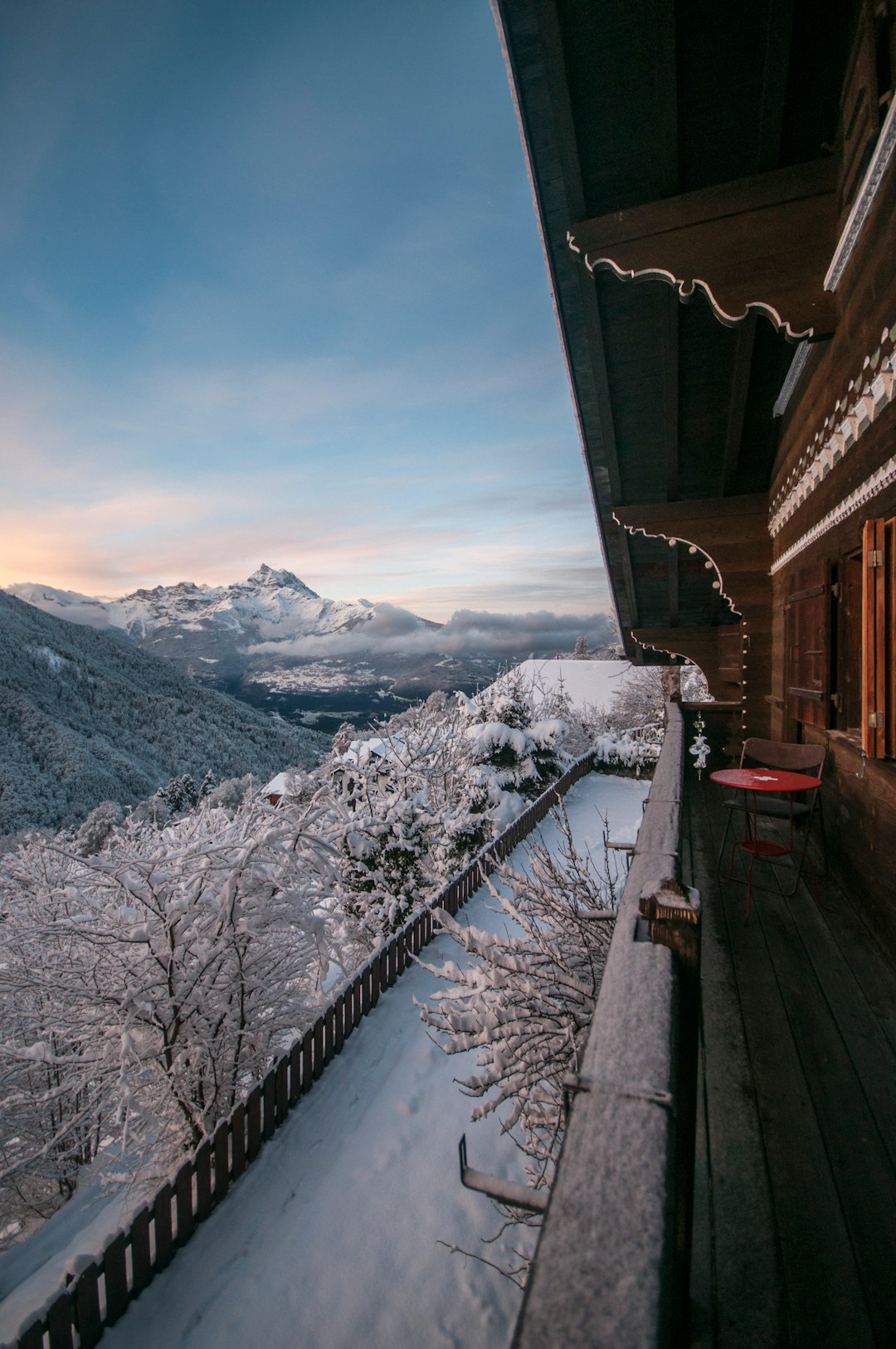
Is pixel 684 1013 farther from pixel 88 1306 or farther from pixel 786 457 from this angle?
pixel 786 457

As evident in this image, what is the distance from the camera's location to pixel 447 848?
1054 cm

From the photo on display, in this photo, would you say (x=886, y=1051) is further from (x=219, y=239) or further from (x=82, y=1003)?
(x=219, y=239)

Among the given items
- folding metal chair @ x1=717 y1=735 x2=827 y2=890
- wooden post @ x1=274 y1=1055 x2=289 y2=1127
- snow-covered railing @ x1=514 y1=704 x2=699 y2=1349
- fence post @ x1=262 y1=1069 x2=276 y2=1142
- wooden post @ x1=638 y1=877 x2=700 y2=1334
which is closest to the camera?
snow-covered railing @ x1=514 y1=704 x2=699 y2=1349

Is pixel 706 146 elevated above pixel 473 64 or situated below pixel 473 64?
below

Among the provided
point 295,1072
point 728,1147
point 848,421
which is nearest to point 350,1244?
point 295,1072

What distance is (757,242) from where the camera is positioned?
3.12m

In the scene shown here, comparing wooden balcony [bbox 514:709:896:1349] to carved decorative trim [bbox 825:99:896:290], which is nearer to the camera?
wooden balcony [bbox 514:709:896:1349]

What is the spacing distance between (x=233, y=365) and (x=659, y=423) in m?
20.0

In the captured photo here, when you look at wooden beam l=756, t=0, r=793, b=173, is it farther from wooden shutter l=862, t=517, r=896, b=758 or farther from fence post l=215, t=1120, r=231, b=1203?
fence post l=215, t=1120, r=231, b=1203

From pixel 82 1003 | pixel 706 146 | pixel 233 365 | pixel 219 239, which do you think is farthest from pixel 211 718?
pixel 706 146

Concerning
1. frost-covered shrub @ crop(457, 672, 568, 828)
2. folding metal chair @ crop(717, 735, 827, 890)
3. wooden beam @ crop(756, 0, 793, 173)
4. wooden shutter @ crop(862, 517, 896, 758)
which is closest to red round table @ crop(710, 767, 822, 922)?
folding metal chair @ crop(717, 735, 827, 890)

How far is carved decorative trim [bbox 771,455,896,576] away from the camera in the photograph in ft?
8.40

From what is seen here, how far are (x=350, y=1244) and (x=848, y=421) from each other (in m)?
5.61

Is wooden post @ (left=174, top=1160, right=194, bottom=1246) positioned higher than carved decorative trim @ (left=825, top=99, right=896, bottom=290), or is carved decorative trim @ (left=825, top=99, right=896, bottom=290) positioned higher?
carved decorative trim @ (left=825, top=99, right=896, bottom=290)
